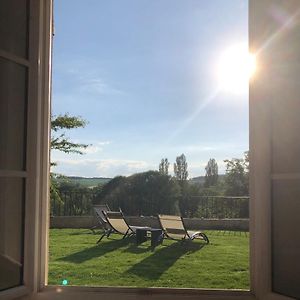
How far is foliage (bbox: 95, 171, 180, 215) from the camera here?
→ 8844mm

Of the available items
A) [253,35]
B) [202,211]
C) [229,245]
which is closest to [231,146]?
[202,211]

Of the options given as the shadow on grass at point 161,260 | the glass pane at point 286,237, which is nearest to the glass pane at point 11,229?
the glass pane at point 286,237

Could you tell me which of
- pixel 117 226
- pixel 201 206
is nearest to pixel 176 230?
pixel 117 226

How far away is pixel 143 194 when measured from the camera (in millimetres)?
8992

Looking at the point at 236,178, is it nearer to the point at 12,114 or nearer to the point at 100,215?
the point at 100,215

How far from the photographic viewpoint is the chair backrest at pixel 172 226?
629 cm

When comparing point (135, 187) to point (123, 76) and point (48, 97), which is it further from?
point (48, 97)

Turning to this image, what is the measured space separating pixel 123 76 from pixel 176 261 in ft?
17.0

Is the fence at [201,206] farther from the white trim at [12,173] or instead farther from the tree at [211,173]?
A: the white trim at [12,173]

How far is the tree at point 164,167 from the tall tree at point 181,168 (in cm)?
19

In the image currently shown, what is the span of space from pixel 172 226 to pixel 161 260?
56.7 inches

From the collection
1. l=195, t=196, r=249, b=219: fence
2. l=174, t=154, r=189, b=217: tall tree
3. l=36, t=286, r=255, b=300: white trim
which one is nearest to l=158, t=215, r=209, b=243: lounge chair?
l=195, t=196, r=249, b=219: fence

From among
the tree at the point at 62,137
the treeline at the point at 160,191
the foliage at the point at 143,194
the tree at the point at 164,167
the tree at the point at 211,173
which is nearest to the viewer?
the tree at the point at 62,137

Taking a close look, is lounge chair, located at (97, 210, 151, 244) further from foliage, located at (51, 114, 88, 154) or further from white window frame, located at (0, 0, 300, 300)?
white window frame, located at (0, 0, 300, 300)
